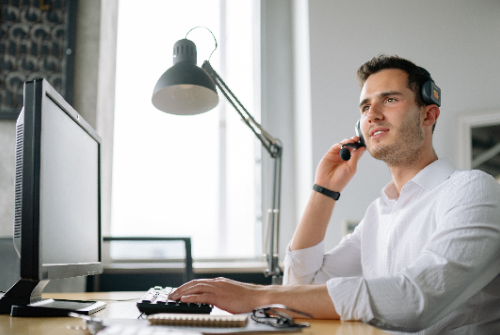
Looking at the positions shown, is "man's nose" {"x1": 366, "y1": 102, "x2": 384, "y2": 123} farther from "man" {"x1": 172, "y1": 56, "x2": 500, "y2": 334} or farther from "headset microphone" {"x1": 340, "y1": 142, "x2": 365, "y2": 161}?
"headset microphone" {"x1": 340, "y1": 142, "x2": 365, "y2": 161}

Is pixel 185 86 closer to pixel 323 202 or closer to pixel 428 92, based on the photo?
pixel 323 202

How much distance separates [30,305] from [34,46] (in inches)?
81.0

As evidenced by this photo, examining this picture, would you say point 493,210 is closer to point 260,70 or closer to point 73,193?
point 73,193

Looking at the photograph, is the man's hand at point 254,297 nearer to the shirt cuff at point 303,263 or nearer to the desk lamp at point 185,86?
the shirt cuff at point 303,263

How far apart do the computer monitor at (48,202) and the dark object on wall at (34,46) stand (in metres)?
1.58

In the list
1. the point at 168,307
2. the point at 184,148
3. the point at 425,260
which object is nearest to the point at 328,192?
the point at 425,260

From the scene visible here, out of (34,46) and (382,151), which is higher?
(34,46)

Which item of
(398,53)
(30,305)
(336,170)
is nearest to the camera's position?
(30,305)

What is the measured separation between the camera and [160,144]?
2545mm

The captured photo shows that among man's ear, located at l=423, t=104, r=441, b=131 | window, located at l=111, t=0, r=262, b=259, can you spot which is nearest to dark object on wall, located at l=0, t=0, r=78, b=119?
window, located at l=111, t=0, r=262, b=259

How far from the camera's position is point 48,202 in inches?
27.7

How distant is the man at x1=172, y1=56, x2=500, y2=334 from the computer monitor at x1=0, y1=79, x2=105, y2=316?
0.25 meters

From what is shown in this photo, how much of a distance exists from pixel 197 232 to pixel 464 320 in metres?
1.80

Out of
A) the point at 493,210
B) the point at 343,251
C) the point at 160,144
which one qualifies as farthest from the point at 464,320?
the point at 160,144
